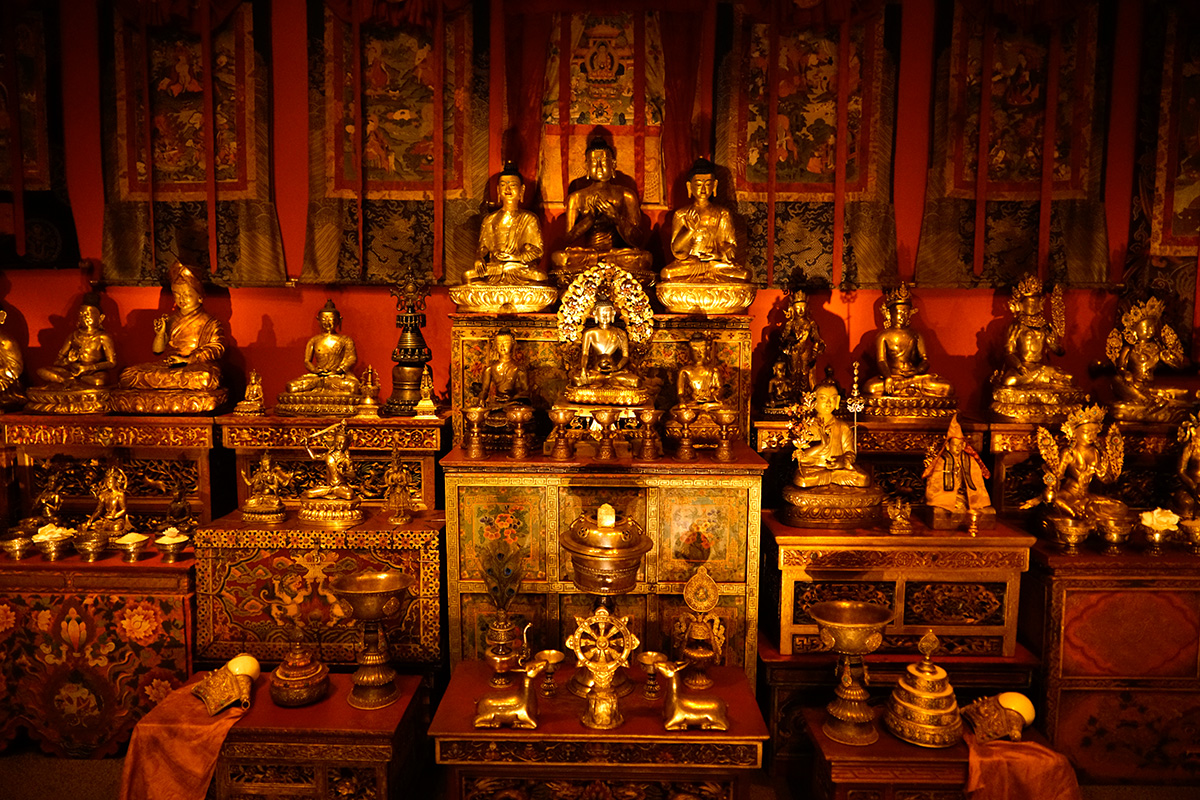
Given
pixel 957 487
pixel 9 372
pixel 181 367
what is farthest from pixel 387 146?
pixel 957 487

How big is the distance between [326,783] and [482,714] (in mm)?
863

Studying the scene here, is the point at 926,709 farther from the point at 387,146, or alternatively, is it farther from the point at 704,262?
the point at 387,146

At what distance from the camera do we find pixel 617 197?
4.88 metres

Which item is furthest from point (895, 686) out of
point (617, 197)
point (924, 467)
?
point (617, 197)

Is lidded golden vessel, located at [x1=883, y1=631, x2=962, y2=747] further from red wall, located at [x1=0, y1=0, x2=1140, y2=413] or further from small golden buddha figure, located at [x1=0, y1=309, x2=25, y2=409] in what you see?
small golden buddha figure, located at [x1=0, y1=309, x2=25, y2=409]

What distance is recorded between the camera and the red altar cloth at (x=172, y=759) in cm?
343

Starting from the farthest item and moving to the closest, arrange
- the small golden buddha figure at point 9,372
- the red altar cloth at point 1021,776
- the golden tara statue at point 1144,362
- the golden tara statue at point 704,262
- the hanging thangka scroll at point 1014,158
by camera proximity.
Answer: the hanging thangka scroll at point 1014,158 → the small golden buddha figure at point 9,372 → the golden tara statue at point 1144,362 → the golden tara statue at point 704,262 → the red altar cloth at point 1021,776

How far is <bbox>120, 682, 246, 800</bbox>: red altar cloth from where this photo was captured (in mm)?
3432

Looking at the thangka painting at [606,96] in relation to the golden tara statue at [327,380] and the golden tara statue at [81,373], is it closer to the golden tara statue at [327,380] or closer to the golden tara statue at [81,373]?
the golden tara statue at [327,380]

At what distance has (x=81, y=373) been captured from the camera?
15.8ft

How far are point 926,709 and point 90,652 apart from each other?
14.5ft

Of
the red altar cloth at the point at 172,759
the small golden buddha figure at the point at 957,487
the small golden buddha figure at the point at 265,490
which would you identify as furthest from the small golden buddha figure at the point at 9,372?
the small golden buddha figure at the point at 957,487

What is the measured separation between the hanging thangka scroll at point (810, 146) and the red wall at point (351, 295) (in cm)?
17

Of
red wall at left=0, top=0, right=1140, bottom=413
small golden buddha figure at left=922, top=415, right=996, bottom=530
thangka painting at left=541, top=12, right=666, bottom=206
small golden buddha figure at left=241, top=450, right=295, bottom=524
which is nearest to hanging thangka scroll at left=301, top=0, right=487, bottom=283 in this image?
red wall at left=0, top=0, right=1140, bottom=413
